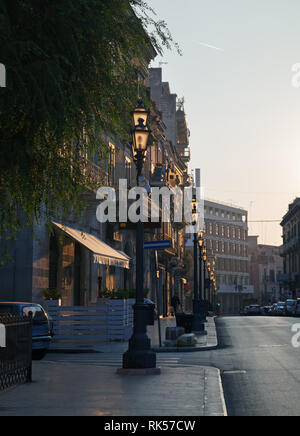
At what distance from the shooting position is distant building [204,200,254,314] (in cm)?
12812

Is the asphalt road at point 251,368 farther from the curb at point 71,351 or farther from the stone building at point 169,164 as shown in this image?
the stone building at point 169,164

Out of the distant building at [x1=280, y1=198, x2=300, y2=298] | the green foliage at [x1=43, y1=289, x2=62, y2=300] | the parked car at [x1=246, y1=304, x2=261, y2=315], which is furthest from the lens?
the distant building at [x1=280, y1=198, x2=300, y2=298]

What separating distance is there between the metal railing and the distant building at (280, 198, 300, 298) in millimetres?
92467

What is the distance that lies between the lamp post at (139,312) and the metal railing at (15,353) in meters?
2.50

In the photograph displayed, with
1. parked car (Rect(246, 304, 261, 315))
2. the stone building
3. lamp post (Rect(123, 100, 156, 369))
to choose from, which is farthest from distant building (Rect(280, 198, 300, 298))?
lamp post (Rect(123, 100, 156, 369))

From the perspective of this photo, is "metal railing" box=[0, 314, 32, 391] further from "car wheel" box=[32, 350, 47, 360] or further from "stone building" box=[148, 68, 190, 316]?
"stone building" box=[148, 68, 190, 316]

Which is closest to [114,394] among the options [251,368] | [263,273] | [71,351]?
[251,368]

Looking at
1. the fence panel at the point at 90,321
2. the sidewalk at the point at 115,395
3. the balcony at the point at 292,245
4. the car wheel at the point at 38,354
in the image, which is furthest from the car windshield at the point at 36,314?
the balcony at the point at 292,245

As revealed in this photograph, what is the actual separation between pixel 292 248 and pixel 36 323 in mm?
99570

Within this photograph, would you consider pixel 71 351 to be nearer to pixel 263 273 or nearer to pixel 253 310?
pixel 253 310

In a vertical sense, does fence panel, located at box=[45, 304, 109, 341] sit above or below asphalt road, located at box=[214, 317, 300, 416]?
above

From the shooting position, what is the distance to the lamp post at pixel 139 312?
13.6 metres
